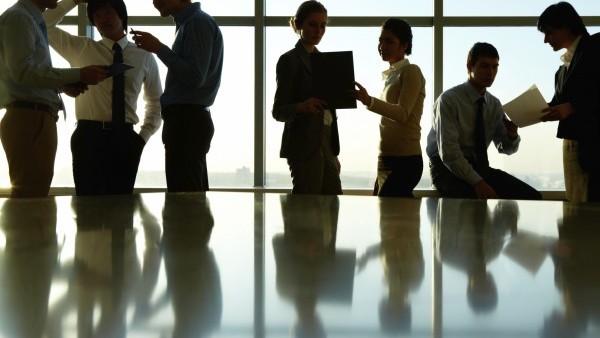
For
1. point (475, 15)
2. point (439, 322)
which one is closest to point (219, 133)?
point (475, 15)

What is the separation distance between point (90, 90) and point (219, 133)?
348 centimetres

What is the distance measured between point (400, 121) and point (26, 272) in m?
2.88

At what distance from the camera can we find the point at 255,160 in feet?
21.1

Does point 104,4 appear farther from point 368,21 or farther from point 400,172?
point 368,21

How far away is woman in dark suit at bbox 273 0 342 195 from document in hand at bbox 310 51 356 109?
0.05 m

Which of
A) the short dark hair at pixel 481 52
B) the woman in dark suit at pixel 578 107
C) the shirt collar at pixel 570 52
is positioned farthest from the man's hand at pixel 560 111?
the short dark hair at pixel 481 52

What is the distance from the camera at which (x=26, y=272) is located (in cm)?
23

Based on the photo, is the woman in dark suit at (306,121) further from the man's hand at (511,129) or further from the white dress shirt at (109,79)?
the man's hand at (511,129)

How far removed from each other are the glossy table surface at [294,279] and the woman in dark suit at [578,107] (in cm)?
246

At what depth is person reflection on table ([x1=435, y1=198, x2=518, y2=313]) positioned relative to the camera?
0.21 meters

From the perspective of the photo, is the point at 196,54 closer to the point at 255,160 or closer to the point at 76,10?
the point at 255,160

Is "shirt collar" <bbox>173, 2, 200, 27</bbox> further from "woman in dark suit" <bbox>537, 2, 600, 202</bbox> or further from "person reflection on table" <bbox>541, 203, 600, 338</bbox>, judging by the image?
"person reflection on table" <bbox>541, 203, 600, 338</bbox>

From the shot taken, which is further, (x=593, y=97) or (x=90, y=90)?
(x=90, y=90)

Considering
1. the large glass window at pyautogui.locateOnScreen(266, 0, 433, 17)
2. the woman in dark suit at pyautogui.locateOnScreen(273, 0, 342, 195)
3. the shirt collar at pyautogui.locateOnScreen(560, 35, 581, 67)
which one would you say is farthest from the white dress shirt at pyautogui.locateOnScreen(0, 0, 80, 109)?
the large glass window at pyautogui.locateOnScreen(266, 0, 433, 17)
